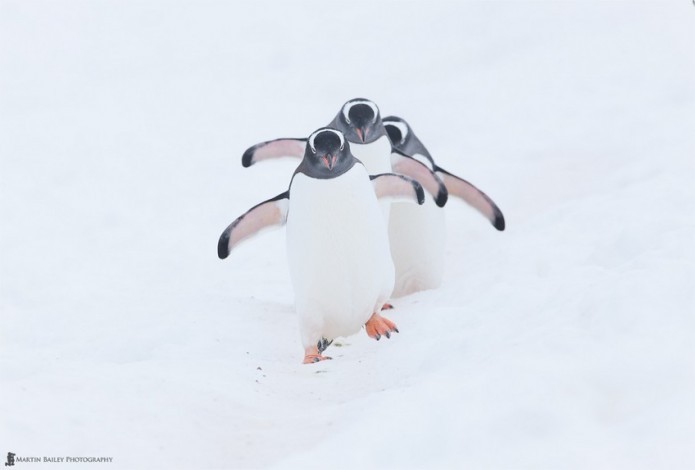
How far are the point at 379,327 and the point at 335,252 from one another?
0.42 meters

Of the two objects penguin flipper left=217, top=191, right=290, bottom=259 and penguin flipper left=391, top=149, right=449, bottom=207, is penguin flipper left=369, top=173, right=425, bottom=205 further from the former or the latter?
penguin flipper left=217, top=191, right=290, bottom=259

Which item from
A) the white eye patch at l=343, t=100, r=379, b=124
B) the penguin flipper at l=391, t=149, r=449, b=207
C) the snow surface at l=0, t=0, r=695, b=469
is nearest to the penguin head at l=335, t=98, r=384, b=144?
the white eye patch at l=343, t=100, r=379, b=124

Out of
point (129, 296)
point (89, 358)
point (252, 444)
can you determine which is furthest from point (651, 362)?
point (129, 296)

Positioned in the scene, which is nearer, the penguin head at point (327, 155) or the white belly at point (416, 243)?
the penguin head at point (327, 155)

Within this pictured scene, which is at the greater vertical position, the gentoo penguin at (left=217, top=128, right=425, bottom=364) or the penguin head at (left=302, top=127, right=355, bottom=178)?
the penguin head at (left=302, top=127, right=355, bottom=178)

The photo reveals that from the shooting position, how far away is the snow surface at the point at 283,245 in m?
3.00

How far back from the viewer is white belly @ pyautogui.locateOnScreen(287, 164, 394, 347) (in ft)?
15.7

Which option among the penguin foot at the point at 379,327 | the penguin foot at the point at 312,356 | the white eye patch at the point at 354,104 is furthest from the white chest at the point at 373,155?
the penguin foot at the point at 312,356

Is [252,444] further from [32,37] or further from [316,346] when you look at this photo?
[32,37]

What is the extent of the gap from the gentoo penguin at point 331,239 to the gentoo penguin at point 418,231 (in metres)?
0.79

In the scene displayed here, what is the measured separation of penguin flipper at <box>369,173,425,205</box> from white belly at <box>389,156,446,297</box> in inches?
26.8

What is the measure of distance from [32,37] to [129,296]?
20.8ft

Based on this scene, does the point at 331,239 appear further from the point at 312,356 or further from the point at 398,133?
the point at 398,133

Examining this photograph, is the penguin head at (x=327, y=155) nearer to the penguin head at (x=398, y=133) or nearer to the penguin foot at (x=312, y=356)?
the penguin foot at (x=312, y=356)
